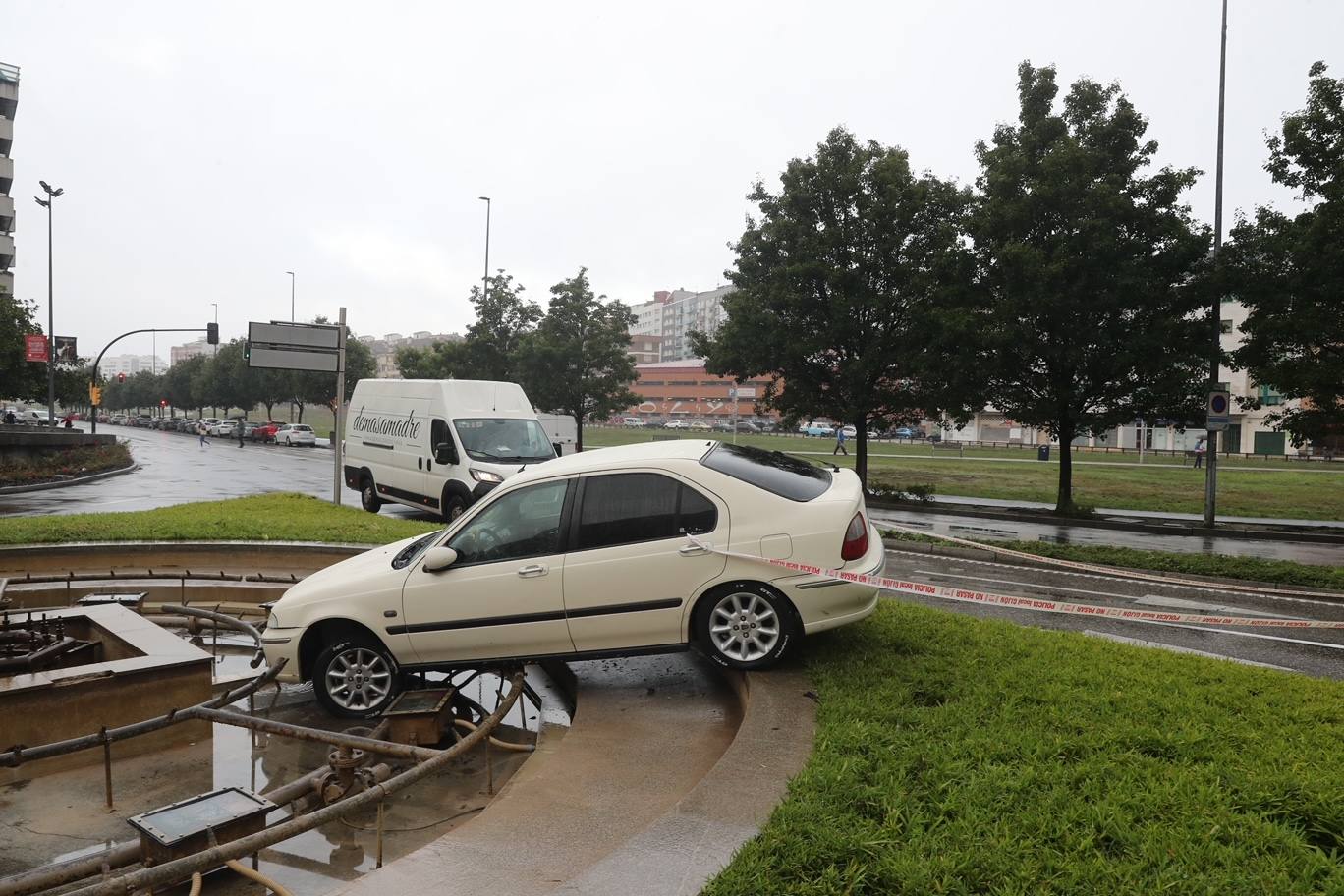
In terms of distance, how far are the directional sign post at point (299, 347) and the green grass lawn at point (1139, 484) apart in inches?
592

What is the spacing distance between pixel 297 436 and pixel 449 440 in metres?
42.6

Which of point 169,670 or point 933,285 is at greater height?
point 933,285

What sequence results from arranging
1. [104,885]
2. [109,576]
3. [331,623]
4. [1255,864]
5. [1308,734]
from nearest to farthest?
1. [1255,864]
2. [104,885]
3. [1308,734]
4. [331,623]
5. [109,576]

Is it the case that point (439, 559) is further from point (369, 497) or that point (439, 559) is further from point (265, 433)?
point (265, 433)

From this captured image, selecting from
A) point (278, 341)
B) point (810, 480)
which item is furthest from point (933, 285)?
point (810, 480)

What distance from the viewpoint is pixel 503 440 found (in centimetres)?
1625

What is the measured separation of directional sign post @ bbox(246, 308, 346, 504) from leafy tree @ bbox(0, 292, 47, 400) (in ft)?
80.8

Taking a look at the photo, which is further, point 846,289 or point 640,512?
point 846,289

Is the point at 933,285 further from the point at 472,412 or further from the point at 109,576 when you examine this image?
the point at 109,576

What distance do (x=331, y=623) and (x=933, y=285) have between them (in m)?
18.3

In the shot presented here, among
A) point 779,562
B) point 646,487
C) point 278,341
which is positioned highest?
point 278,341

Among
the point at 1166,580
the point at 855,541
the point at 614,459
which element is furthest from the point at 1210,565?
the point at 614,459

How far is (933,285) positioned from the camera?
71.2 feet

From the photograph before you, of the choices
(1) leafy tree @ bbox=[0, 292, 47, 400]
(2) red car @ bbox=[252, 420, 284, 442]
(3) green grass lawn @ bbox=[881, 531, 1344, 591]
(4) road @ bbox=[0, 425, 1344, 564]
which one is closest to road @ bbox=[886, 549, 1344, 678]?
(3) green grass lawn @ bbox=[881, 531, 1344, 591]
